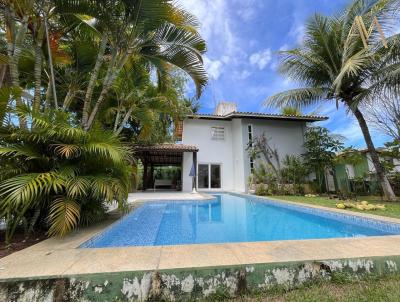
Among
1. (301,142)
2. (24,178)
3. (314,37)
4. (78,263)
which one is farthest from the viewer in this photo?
(301,142)

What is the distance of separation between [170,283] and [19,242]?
3426mm

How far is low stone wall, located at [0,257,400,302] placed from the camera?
250 cm

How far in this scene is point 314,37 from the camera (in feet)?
40.4

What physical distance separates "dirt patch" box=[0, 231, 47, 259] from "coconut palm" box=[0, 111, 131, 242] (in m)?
0.19

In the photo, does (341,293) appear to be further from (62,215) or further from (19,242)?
(19,242)

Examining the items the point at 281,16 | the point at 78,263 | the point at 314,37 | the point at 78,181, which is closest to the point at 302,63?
the point at 314,37

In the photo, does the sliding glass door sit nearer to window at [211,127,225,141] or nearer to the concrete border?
window at [211,127,225,141]

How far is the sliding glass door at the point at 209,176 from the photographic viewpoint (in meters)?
18.9

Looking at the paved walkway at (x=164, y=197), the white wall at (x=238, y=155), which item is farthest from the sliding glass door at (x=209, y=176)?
the paved walkway at (x=164, y=197)

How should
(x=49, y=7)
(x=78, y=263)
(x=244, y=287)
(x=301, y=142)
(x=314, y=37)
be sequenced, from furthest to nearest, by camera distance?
(x=301, y=142), (x=314, y=37), (x=49, y=7), (x=78, y=263), (x=244, y=287)

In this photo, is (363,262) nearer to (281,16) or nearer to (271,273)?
(271,273)

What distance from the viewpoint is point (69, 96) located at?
263 inches

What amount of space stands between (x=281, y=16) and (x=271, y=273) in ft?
54.2

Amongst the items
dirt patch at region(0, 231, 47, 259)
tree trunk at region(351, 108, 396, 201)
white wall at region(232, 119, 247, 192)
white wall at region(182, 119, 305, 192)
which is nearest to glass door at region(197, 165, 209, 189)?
white wall at region(182, 119, 305, 192)
